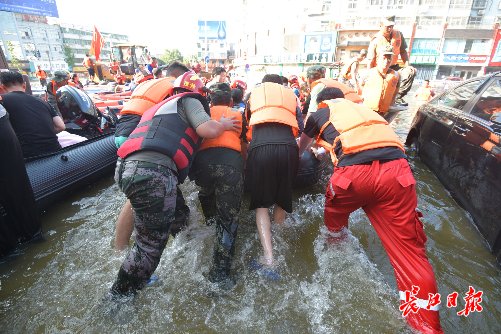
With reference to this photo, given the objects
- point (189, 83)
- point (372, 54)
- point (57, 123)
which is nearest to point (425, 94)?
point (372, 54)

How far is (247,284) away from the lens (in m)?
2.33

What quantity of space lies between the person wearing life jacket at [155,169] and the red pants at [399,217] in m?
1.15

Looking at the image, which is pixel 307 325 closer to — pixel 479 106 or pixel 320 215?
pixel 320 215

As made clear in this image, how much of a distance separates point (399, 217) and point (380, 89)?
3.24 metres

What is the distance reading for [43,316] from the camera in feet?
6.68

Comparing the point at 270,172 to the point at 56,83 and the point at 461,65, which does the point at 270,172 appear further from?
the point at 461,65

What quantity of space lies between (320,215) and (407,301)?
5.24ft

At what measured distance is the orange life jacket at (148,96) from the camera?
255 centimetres

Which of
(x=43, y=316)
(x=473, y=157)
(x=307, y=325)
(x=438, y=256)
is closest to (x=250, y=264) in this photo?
(x=307, y=325)

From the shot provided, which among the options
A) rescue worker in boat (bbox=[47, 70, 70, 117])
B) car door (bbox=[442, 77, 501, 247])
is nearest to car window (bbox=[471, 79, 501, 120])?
car door (bbox=[442, 77, 501, 247])

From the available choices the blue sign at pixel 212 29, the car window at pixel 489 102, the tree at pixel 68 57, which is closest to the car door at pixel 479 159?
the car window at pixel 489 102

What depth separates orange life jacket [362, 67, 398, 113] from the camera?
14.7 feet

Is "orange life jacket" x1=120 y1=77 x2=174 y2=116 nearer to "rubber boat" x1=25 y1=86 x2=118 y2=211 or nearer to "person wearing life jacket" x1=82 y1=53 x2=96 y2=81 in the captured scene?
"rubber boat" x1=25 y1=86 x2=118 y2=211

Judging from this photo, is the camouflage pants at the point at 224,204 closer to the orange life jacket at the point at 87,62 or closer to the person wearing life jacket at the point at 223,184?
A: the person wearing life jacket at the point at 223,184
